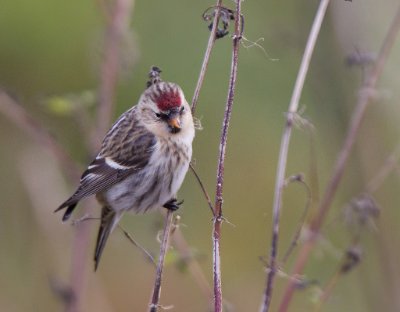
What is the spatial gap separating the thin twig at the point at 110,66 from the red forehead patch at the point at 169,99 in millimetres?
328

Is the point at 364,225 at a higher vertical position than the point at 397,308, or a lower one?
higher

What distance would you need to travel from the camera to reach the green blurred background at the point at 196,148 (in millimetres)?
5879

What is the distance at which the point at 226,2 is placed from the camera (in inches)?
312

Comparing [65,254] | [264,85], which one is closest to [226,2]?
[264,85]

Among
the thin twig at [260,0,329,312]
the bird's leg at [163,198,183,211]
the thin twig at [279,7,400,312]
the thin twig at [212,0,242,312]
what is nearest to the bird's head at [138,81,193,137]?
the bird's leg at [163,198,183,211]

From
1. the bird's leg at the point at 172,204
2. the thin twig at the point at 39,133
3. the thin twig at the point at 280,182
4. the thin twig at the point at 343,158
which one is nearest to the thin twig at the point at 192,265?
the bird's leg at the point at 172,204

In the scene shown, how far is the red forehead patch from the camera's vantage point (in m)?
4.61

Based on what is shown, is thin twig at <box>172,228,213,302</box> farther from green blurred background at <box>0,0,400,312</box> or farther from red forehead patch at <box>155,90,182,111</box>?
green blurred background at <box>0,0,400,312</box>

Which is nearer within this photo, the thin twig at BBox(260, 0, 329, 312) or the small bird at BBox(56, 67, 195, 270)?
the thin twig at BBox(260, 0, 329, 312)

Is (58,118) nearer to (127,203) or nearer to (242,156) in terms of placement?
(242,156)

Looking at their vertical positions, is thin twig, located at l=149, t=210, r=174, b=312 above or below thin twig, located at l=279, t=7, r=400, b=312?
below

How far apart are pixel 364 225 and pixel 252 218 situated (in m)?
3.72

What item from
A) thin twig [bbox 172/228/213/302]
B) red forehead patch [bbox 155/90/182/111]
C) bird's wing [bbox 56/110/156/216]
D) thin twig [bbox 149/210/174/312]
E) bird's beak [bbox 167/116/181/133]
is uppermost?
red forehead patch [bbox 155/90/182/111]

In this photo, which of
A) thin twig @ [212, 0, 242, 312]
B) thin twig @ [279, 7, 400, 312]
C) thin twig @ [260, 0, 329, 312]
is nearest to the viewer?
thin twig @ [212, 0, 242, 312]
